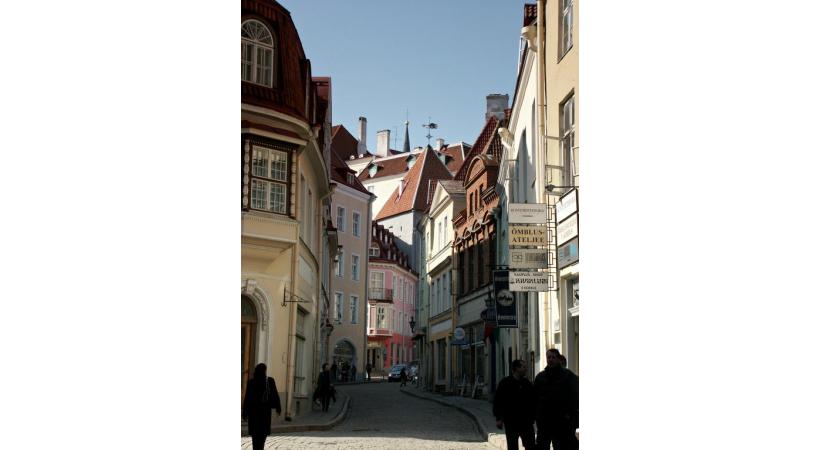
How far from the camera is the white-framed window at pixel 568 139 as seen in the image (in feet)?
38.4

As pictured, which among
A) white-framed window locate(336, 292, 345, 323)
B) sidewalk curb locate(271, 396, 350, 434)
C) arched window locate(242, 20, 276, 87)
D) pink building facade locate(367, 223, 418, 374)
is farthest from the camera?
pink building facade locate(367, 223, 418, 374)

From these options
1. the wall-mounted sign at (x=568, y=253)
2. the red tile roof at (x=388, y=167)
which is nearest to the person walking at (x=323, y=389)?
the wall-mounted sign at (x=568, y=253)

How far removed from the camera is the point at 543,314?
1321 cm

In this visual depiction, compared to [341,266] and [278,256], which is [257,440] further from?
[341,266]

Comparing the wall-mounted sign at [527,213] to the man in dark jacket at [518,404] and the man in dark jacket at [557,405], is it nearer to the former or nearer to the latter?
the man in dark jacket at [518,404]

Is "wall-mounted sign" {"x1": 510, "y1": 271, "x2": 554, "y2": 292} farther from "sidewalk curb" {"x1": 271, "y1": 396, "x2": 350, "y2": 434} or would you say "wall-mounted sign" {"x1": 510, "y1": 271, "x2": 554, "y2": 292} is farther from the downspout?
"sidewalk curb" {"x1": 271, "y1": 396, "x2": 350, "y2": 434}

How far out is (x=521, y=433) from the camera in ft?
31.3

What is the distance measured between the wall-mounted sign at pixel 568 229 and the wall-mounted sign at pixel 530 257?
31 cm

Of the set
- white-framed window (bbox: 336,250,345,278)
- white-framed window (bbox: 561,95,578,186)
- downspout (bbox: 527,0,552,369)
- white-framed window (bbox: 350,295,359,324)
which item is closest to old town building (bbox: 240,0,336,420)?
downspout (bbox: 527,0,552,369)

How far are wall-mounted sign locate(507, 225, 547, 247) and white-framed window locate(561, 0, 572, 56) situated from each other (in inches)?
92.1

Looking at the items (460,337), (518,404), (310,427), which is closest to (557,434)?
(518,404)

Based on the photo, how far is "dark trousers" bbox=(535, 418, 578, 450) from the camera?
26.9 ft

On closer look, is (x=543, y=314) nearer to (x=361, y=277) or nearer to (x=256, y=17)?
(x=256, y=17)
